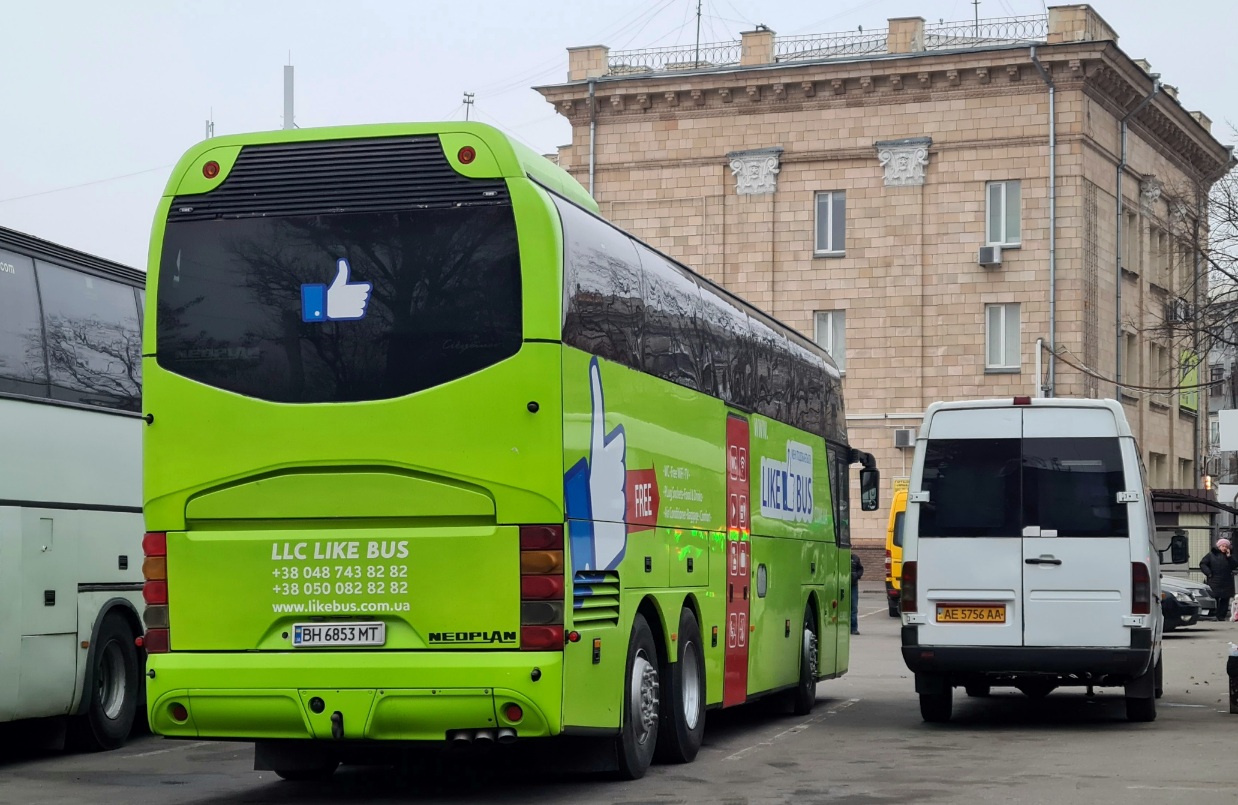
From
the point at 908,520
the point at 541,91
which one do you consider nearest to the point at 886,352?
the point at 541,91

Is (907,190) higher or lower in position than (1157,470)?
higher

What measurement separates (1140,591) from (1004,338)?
111 feet

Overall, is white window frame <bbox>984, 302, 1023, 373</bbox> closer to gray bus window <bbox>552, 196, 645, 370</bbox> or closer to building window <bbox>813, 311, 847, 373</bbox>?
building window <bbox>813, 311, 847, 373</bbox>

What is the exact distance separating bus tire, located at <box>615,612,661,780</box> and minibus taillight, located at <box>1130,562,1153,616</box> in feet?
16.7

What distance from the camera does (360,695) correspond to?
35.1ft

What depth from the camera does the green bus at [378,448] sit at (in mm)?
10719

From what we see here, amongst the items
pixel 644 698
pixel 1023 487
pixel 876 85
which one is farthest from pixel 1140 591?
pixel 876 85

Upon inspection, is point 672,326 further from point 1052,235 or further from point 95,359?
point 1052,235

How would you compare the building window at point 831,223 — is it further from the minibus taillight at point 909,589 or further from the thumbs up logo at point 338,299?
the thumbs up logo at point 338,299

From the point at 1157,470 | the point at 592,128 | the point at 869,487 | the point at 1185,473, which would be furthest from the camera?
the point at 1185,473

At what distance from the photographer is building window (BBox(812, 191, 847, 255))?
50688 millimetres

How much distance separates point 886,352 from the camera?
50188 mm

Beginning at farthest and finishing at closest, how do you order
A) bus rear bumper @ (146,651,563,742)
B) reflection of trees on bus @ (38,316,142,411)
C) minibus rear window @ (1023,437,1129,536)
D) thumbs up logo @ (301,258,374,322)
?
minibus rear window @ (1023,437,1129,536) < reflection of trees on bus @ (38,316,142,411) < thumbs up logo @ (301,258,374,322) < bus rear bumper @ (146,651,563,742)

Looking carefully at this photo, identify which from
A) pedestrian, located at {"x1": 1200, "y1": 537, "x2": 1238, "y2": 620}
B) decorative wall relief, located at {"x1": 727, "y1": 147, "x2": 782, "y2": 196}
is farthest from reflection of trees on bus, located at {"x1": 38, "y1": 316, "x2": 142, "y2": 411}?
decorative wall relief, located at {"x1": 727, "y1": 147, "x2": 782, "y2": 196}
